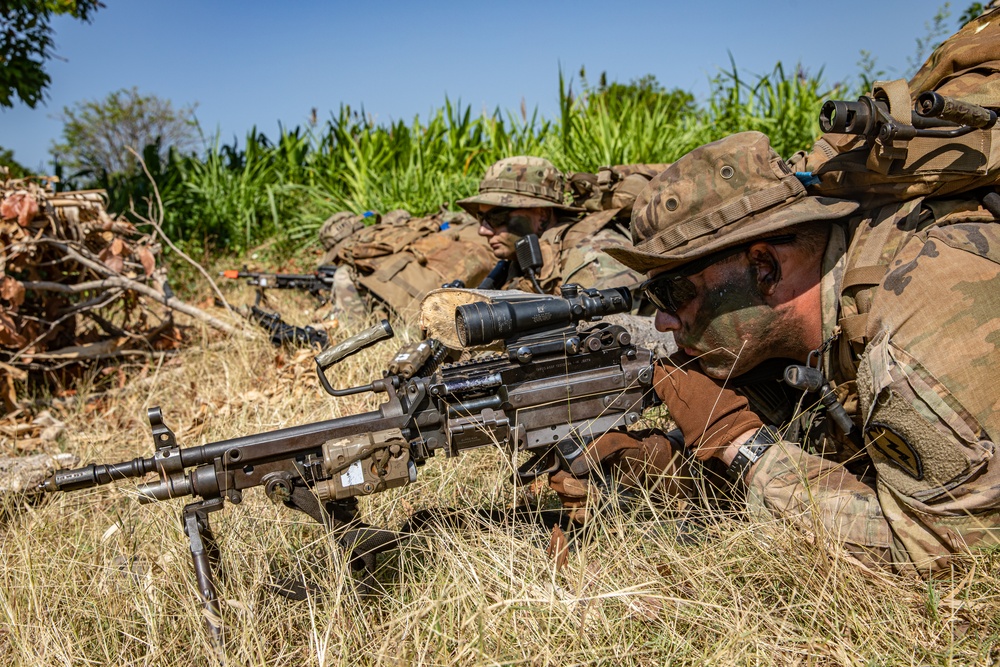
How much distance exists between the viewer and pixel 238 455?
8.38ft

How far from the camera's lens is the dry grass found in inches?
81.0

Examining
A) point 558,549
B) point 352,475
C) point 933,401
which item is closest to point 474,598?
point 558,549

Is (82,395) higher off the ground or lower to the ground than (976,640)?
higher

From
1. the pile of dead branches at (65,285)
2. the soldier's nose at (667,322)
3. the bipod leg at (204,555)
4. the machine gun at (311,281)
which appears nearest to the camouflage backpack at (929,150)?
the soldier's nose at (667,322)

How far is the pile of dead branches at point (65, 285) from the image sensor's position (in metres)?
5.20

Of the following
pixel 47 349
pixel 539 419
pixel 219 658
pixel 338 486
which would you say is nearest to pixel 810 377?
pixel 539 419

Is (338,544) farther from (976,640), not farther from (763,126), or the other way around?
(763,126)

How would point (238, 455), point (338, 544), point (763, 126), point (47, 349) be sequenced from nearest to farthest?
1. point (238, 455)
2. point (338, 544)
3. point (47, 349)
4. point (763, 126)

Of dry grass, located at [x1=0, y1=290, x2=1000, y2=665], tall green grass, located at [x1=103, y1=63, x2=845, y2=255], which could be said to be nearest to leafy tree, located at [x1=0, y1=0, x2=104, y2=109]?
tall green grass, located at [x1=103, y1=63, x2=845, y2=255]

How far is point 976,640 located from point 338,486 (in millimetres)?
2035

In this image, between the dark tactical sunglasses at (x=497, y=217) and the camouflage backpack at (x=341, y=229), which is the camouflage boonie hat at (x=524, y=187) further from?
the camouflage backpack at (x=341, y=229)

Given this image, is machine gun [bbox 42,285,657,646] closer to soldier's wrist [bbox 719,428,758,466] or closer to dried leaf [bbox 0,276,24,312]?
soldier's wrist [bbox 719,428,758,466]

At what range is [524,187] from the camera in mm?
6023

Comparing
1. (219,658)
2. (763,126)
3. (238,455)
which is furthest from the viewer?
(763,126)
